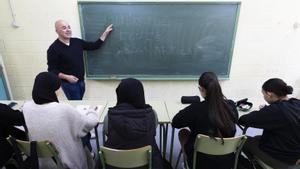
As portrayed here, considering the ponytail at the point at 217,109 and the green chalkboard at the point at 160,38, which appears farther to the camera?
the green chalkboard at the point at 160,38

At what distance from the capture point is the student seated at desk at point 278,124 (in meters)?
1.55

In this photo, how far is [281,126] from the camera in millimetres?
1574

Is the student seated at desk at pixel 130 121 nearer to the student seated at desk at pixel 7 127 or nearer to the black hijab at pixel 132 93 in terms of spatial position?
the black hijab at pixel 132 93

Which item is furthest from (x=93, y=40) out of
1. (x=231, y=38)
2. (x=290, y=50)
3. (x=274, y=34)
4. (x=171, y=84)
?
(x=290, y=50)

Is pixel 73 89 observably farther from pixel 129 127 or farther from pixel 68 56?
pixel 129 127

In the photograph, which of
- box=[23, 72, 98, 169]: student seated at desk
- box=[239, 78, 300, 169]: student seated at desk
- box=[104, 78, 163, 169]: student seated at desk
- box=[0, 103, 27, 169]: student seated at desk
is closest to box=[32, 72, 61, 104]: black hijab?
box=[23, 72, 98, 169]: student seated at desk

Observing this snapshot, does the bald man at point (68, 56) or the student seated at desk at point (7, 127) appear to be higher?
the bald man at point (68, 56)

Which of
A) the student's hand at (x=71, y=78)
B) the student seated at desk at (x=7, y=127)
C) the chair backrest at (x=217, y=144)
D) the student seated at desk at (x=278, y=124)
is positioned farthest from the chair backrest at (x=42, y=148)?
the student seated at desk at (x=278, y=124)

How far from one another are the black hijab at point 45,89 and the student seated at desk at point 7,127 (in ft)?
0.81

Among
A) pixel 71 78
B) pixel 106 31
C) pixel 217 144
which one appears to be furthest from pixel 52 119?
pixel 106 31

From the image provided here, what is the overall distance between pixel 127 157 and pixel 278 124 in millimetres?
1152

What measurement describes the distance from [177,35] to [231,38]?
0.81 metres

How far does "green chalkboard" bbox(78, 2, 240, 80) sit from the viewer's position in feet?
9.62

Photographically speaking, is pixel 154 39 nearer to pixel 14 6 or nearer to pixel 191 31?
pixel 191 31
